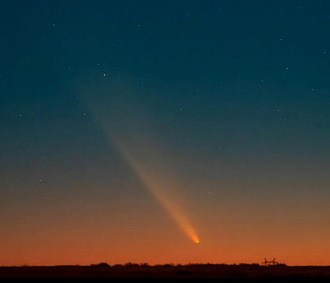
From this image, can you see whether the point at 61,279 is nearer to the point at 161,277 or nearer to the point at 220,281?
the point at 161,277

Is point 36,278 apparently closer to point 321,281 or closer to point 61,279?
point 61,279

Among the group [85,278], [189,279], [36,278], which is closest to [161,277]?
[189,279]

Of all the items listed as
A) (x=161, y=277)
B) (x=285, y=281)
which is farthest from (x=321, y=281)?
(x=161, y=277)

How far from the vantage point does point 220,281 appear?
5359 centimetres

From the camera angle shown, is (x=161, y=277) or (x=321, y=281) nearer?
→ (x=321, y=281)

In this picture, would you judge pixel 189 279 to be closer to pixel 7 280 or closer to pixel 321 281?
pixel 321 281

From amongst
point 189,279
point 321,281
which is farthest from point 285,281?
point 189,279

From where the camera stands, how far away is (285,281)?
5369cm

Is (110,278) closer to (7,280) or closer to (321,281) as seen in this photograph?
(7,280)

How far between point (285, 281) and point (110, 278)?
14.1m

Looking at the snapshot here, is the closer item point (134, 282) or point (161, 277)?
point (134, 282)

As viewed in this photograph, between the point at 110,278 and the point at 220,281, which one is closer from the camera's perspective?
the point at 220,281

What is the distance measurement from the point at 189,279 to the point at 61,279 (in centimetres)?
988

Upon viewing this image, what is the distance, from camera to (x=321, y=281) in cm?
5244
